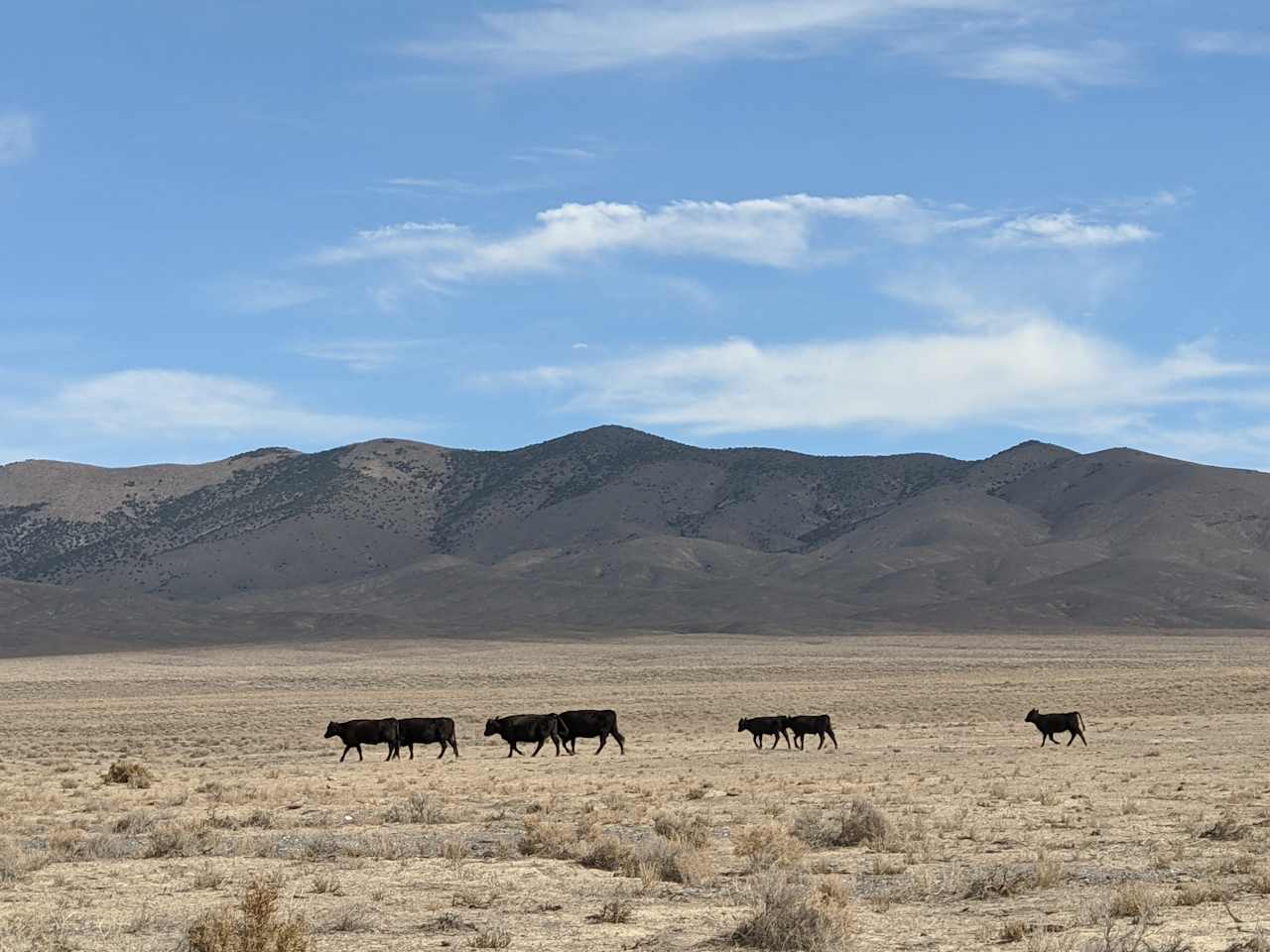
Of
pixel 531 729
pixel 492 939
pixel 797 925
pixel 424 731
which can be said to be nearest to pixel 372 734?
pixel 424 731

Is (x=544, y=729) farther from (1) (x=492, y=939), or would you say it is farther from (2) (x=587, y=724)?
(1) (x=492, y=939)

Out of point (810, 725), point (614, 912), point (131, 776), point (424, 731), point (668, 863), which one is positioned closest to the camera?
point (614, 912)

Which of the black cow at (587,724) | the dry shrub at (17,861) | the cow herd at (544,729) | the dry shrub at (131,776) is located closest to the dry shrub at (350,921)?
the dry shrub at (17,861)

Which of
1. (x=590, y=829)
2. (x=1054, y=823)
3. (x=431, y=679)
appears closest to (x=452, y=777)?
(x=590, y=829)

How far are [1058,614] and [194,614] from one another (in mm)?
77629

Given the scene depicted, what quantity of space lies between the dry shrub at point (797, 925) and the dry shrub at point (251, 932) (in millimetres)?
3342

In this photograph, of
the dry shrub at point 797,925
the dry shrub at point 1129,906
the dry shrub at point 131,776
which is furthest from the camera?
the dry shrub at point 131,776

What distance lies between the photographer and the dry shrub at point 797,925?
1198 cm

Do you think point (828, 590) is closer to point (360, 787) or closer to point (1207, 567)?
point (1207, 567)

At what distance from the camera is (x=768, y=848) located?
17047 millimetres

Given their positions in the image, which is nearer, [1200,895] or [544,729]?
[1200,895]

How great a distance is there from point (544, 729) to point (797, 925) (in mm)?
23595

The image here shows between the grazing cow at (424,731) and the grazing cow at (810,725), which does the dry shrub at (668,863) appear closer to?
the grazing cow at (424,731)

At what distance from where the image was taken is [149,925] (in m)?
13.4
